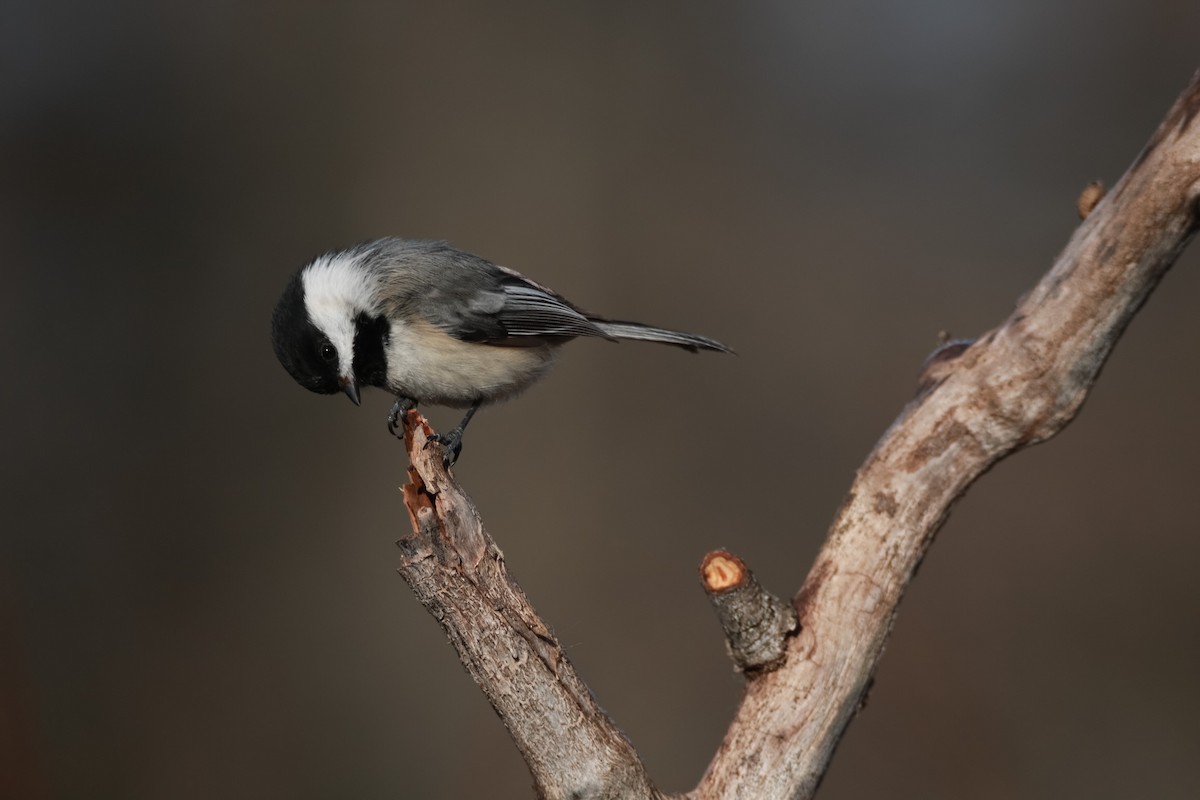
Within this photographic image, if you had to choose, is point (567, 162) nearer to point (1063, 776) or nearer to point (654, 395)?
point (654, 395)

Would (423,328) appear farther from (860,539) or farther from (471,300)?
(860,539)

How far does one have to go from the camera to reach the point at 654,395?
3607 mm

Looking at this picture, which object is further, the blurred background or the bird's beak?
the blurred background

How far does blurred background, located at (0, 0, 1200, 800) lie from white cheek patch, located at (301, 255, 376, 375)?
125cm

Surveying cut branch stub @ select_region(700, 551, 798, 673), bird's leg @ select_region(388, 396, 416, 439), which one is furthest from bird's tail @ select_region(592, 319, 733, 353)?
cut branch stub @ select_region(700, 551, 798, 673)

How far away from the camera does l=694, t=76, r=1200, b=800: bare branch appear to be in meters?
1.44

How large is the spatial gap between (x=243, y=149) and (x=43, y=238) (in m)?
0.77

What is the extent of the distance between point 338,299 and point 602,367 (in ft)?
5.48

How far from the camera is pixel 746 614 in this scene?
1.47 m

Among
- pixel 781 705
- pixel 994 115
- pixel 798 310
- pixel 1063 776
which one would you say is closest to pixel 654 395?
pixel 798 310

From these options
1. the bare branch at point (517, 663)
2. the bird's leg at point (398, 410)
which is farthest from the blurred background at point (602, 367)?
the bare branch at point (517, 663)

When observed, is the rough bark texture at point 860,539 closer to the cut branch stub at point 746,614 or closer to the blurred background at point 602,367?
the cut branch stub at point 746,614

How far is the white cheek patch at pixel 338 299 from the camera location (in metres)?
2.06

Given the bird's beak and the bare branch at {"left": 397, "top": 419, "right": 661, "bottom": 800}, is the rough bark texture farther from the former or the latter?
the bird's beak
